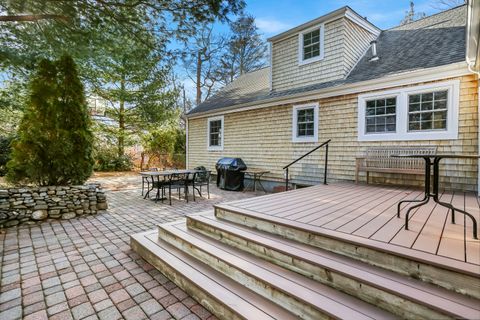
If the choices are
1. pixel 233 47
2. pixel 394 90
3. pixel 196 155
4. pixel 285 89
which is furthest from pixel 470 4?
pixel 233 47

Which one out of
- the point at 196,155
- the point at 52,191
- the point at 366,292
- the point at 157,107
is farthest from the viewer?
the point at 157,107

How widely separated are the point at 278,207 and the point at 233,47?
14.9 metres

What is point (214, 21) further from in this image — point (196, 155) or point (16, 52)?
point (196, 155)

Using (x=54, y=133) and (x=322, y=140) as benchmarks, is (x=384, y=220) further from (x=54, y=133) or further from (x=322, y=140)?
(x=54, y=133)

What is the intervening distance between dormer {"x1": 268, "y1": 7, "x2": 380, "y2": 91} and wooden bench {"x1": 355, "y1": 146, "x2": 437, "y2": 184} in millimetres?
2538

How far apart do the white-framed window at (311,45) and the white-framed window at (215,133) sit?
153 inches

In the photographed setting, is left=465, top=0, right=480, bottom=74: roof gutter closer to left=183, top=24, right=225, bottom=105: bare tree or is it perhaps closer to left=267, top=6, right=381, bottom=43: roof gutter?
left=267, top=6, right=381, bottom=43: roof gutter

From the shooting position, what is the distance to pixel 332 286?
192 centimetres

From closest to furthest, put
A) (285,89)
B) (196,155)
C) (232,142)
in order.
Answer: (285,89) → (232,142) → (196,155)

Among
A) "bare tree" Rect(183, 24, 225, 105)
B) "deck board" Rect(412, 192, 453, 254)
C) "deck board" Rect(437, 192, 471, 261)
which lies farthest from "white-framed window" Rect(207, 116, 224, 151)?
"deck board" Rect(437, 192, 471, 261)

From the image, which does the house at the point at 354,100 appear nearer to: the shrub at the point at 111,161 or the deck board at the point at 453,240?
the deck board at the point at 453,240

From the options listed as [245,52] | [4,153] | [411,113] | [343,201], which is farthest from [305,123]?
[4,153]

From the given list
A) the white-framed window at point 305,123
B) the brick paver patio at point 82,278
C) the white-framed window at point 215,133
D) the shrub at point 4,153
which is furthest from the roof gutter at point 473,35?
the shrub at point 4,153

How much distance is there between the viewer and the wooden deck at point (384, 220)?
75.7 inches
